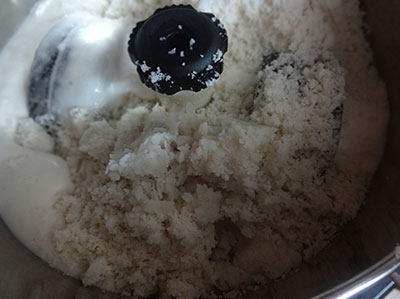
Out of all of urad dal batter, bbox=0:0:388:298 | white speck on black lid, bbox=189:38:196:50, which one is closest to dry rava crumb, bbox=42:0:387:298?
urad dal batter, bbox=0:0:388:298

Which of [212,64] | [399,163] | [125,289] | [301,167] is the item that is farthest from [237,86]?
[125,289]

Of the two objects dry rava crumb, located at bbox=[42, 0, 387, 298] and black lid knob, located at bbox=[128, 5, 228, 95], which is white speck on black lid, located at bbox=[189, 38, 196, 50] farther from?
dry rava crumb, located at bbox=[42, 0, 387, 298]

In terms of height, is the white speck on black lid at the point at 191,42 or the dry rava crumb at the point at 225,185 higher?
the white speck on black lid at the point at 191,42

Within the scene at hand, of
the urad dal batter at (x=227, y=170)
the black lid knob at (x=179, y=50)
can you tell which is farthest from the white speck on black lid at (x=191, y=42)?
the urad dal batter at (x=227, y=170)

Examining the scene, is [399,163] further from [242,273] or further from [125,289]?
[125,289]

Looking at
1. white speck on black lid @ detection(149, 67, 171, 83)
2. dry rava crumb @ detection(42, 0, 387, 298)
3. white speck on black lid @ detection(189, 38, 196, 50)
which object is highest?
white speck on black lid @ detection(189, 38, 196, 50)

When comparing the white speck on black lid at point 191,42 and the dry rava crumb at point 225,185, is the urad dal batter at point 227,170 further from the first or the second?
the white speck on black lid at point 191,42

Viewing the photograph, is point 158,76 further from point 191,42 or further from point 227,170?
point 227,170

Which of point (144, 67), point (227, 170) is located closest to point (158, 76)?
point (144, 67)
